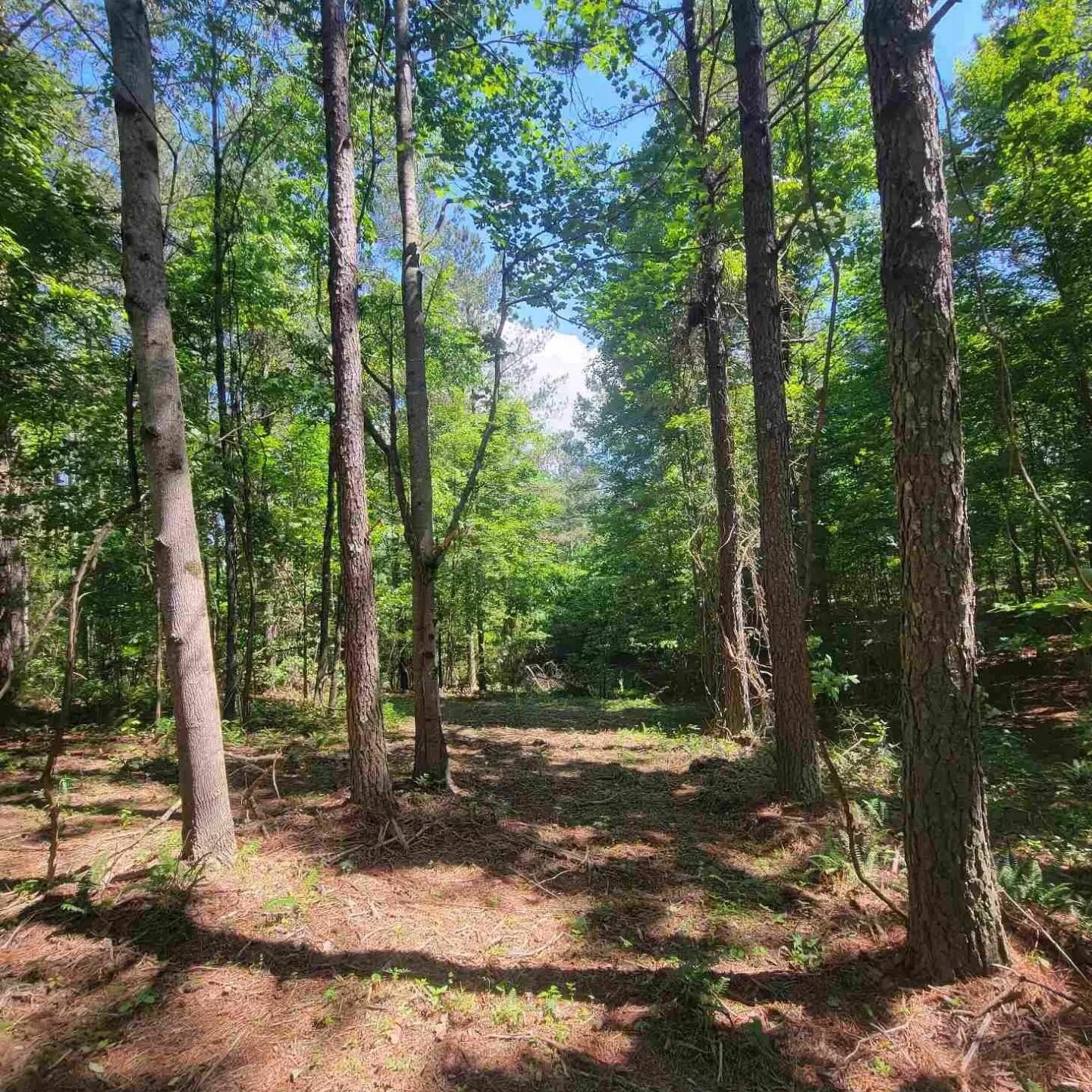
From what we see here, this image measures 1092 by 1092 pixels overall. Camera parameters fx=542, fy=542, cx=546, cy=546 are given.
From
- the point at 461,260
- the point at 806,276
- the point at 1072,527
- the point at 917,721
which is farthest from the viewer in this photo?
the point at 461,260

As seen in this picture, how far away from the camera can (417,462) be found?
16.9ft

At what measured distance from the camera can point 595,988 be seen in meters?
2.71

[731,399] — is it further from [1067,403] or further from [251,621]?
[251,621]

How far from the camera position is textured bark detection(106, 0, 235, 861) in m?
3.44

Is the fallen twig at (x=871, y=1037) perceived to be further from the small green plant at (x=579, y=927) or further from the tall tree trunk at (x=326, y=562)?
the tall tree trunk at (x=326, y=562)

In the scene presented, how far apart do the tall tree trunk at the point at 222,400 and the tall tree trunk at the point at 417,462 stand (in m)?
3.84

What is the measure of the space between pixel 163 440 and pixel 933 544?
4.45 meters

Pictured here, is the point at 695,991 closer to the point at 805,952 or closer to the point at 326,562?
the point at 805,952

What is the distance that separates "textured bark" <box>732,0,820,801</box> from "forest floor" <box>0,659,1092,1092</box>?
25.9 inches

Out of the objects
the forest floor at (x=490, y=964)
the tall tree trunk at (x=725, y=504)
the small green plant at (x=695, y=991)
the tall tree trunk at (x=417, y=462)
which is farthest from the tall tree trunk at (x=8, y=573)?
the tall tree trunk at (x=725, y=504)

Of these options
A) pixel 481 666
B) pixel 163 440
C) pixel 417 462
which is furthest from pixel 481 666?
pixel 163 440

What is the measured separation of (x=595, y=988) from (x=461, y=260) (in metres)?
17.9

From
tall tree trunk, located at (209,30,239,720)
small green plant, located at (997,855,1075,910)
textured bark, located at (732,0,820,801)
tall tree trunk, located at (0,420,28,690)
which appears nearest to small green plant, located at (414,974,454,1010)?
small green plant, located at (997,855,1075,910)

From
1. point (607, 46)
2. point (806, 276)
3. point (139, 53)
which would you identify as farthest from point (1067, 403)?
point (139, 53)
